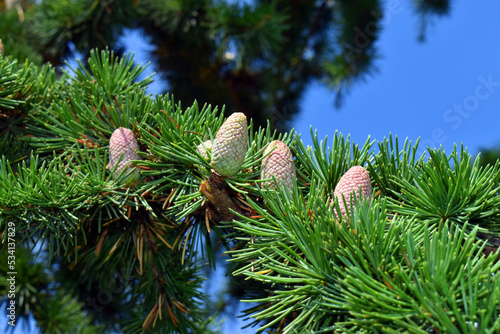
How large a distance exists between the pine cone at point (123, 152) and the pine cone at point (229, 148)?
125mm

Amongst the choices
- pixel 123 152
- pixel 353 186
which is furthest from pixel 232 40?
pixel 353 186

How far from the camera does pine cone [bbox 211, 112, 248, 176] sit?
564 mm

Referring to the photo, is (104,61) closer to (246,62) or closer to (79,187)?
(79,187)

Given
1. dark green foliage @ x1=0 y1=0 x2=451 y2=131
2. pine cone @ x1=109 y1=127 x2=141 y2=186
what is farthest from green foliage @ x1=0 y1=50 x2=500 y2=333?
dark green foliage @ x1=0 y1=0 x2=451 y2=131

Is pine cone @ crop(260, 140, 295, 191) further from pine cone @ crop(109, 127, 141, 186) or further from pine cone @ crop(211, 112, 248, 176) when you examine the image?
pine cone @ crop(109, 127, 141, 186)

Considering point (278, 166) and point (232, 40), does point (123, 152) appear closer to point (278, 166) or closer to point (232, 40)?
point (278, 166)

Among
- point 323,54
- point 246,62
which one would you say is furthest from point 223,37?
point 323,54

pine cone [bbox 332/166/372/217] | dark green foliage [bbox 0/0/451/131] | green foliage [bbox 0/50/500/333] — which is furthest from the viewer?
dark green foliage [bbox 0/0/451/131]

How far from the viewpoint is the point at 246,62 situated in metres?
1.84

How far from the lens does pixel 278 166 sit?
0.59 m

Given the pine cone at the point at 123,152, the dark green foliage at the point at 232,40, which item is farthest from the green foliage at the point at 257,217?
the dark green foliage at the point at 232,40

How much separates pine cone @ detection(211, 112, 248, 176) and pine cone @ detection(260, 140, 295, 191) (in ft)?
0.12

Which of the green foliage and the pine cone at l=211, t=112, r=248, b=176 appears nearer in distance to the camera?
the green foliage

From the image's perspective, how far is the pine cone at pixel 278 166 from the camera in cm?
59
